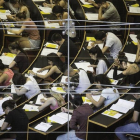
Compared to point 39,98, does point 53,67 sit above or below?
above

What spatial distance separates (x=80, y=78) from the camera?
10.7ft

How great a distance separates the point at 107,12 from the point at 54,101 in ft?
2.75

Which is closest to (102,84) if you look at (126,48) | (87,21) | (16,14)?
(126,48)

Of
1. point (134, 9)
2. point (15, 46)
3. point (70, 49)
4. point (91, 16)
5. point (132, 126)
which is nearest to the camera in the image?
point (132, 126)

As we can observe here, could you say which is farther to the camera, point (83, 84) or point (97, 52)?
point (97, 52)

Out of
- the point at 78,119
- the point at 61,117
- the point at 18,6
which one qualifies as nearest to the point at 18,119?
the point at 61,117

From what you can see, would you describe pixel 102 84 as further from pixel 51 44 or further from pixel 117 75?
pixel 51 44

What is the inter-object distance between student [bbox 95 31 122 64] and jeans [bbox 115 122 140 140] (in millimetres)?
434

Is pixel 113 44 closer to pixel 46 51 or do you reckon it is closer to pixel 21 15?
pixel 46 51

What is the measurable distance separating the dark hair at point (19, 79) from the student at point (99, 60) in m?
0.47

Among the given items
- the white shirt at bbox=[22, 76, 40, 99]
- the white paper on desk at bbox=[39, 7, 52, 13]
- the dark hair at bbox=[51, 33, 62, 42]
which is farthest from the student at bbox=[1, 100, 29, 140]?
the white paper on desk at bbox=[39, 7, 52, 13]

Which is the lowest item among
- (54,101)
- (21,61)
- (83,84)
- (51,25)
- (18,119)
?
(18,119)

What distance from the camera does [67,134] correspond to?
3.28 metres

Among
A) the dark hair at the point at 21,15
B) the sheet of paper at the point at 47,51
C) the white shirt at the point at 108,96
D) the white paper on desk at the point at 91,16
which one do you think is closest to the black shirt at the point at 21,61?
the sheet of paper at the point at 47,51
